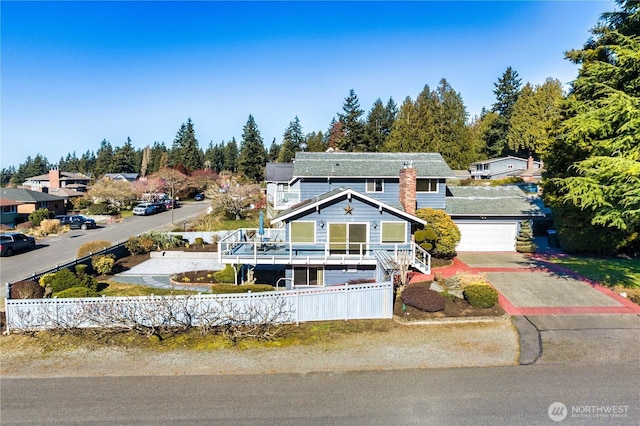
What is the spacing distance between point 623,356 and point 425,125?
2177 inches

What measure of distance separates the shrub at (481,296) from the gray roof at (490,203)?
459 inches

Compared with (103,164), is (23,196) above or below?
below

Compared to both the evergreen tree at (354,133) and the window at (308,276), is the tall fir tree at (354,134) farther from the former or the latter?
the window at (308,276)

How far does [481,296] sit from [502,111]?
7283cm

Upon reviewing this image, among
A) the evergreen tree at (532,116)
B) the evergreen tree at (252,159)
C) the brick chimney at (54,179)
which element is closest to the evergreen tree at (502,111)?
the evergreen tree at (532,116)

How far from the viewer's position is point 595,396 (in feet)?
32.2

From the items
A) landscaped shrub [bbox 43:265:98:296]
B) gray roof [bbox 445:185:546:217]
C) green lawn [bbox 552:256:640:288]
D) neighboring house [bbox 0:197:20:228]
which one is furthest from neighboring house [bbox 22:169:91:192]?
green lawn [bbox 552:256:640:288]

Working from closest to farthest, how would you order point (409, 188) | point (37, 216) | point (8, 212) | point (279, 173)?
point (409, 188) < point (37, 216) < point (8, 212) < point (279, 173)

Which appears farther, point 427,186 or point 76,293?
point 427,186

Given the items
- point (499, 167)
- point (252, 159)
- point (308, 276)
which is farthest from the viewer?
point (252, 159)

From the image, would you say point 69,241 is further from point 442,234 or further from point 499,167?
point 499,167

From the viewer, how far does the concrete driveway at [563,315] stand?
12.4 meters

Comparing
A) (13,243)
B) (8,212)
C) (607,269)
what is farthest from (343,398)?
(8,212)

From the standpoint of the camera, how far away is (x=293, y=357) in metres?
12.4
